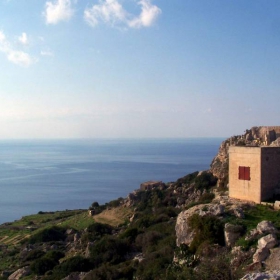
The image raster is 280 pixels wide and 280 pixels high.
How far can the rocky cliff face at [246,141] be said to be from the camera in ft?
83.8

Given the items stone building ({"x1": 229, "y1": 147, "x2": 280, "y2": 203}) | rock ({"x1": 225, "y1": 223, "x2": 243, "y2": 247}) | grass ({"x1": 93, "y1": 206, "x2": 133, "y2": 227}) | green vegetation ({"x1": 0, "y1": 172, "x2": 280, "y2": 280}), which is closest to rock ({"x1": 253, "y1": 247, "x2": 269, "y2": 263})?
green vegetation ({"x1": 0, "y1": 172, "x2": 280, "y2": 280})

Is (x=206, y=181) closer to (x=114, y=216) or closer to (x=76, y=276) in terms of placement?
(x=114, y=216)

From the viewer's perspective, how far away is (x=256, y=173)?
15.3m

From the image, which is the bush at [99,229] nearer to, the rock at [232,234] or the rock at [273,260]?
the rock at [232,234]

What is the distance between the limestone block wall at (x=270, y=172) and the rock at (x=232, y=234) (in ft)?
13.6

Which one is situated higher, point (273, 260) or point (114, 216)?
point (273, 260)

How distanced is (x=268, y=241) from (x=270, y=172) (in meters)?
5.91

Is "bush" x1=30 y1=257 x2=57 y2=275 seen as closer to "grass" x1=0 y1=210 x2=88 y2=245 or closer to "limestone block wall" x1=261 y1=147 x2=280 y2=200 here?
"limestone block wall" x1=261 y1=147 x2=280 y2=200

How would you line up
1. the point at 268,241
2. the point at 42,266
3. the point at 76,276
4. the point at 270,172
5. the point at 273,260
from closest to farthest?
the point at 273,260 < the point at 268,241 < the point at 76,276 < the point at 270,172 < the point at 42,266

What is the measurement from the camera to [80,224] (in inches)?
1325

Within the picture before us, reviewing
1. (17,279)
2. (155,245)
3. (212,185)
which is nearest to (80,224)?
(212,185)

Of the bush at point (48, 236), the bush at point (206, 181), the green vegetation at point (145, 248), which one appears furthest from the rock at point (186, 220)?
the bush at point (48, 236)

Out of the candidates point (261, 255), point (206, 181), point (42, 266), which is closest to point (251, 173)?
point (261, 255)

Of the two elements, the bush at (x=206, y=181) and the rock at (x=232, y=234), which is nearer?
the rock at (x=232, y=234)
